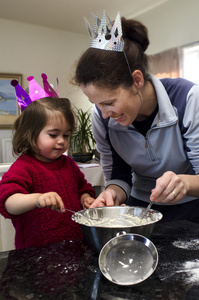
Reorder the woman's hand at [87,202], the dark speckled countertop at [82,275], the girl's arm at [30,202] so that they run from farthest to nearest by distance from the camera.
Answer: the woman's hand at [87,202], the girl's arm at [30,202], the dark speckled countertop at [82,275]

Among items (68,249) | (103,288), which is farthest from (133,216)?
(103,288)

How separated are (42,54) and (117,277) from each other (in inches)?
202

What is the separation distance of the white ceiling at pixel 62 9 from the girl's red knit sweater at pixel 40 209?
11.5 feet

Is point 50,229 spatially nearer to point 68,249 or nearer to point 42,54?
point 68,249

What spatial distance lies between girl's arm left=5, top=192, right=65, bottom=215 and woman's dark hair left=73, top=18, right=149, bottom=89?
0.42 metres

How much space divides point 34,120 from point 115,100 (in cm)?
39

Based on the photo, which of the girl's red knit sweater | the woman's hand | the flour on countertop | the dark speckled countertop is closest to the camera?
the dark speckled countertop

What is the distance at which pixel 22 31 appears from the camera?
16.5 feet

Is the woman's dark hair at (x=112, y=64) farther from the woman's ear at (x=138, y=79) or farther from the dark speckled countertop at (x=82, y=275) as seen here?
the dark speckled countertop at (x=82, y=275)

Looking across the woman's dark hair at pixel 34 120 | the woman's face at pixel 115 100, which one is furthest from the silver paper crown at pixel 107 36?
the woman's dark hair at pixel 34 120

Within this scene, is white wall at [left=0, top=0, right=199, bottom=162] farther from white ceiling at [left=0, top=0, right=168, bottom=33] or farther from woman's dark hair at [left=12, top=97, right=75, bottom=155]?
woman's dark hair at [left=12, top=97, right=75, bottom=155]

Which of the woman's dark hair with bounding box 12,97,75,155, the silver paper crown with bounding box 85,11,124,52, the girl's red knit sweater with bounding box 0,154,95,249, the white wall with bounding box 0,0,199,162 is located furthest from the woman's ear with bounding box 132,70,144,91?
the white wall with bounding box 0,0,199,162

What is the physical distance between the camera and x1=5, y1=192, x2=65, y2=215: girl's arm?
0.91m

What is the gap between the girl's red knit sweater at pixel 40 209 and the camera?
3.73 feet
